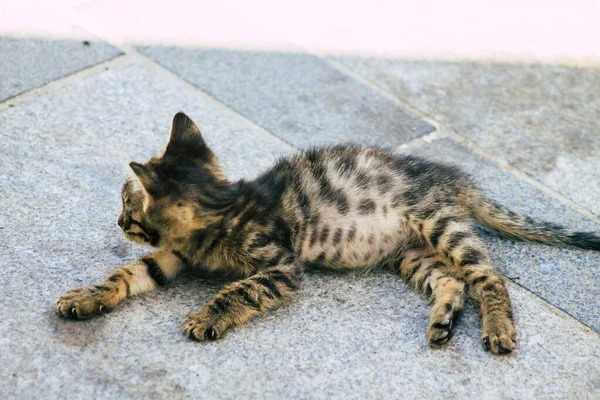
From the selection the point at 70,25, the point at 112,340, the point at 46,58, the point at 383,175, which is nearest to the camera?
the point at 112,340

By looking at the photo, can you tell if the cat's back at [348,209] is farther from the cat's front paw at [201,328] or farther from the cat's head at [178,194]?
the cat's front paw at [201,328]

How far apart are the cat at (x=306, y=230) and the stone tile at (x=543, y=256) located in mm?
84

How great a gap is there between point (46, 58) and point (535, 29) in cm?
355

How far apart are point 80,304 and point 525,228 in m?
2.17

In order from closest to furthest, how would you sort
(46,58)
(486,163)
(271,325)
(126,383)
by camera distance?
(126,383) < (271,325) < (486,163) < (46,58)

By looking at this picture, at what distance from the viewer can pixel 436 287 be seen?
3.55 meters

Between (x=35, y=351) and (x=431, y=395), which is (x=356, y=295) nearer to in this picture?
(x=431, y=395)

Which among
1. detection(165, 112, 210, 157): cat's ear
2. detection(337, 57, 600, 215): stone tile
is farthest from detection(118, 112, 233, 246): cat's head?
detection(337, 57, 600, 215): stone tile

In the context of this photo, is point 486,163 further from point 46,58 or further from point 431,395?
point 46,58

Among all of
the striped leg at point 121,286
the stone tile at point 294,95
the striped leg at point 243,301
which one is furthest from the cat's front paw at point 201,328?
the stone tile at point 294,95

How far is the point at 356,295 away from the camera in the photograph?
355 centimetres

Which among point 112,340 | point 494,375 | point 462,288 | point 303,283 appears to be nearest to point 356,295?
point 303,283

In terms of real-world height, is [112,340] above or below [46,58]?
below

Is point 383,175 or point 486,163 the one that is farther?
point 486,163
